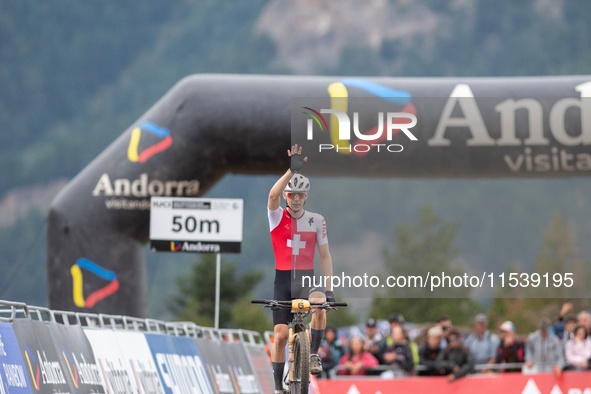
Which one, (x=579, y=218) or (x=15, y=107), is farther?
(x=15, y=107)

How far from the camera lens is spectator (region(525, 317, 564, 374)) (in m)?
12.0

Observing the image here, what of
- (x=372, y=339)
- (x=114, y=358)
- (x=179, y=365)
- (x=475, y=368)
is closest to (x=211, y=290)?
(x=372, y=339)

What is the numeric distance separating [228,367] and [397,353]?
321 cm

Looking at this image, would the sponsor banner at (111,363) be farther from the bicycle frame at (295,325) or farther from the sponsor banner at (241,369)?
the sponsor banner at (241,369)

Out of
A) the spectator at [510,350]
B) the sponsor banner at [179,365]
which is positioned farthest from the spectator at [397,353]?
the sponsor banner at [179,365]

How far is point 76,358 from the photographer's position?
6.64 meters

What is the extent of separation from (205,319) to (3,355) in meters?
53.3

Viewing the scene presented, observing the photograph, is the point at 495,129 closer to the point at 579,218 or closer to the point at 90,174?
the point at 579,218

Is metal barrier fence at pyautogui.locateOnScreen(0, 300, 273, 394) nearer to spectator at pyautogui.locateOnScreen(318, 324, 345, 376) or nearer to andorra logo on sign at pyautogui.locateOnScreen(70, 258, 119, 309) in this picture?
andorra logo on sign at pyautogui.locateOnScreen(70, 258, 119, 309)

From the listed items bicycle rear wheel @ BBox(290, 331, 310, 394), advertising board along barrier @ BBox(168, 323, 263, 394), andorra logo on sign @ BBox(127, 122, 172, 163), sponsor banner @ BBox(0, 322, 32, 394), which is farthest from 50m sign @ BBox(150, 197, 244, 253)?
sponsor banner @ BBox(0, 322, 32, 394)

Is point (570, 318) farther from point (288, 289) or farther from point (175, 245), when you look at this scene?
point (288, 289)

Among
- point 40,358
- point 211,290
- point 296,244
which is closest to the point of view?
point 40,358

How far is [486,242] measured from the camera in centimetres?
1119

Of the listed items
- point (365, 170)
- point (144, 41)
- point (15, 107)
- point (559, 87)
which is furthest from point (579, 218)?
point (144, 41)
